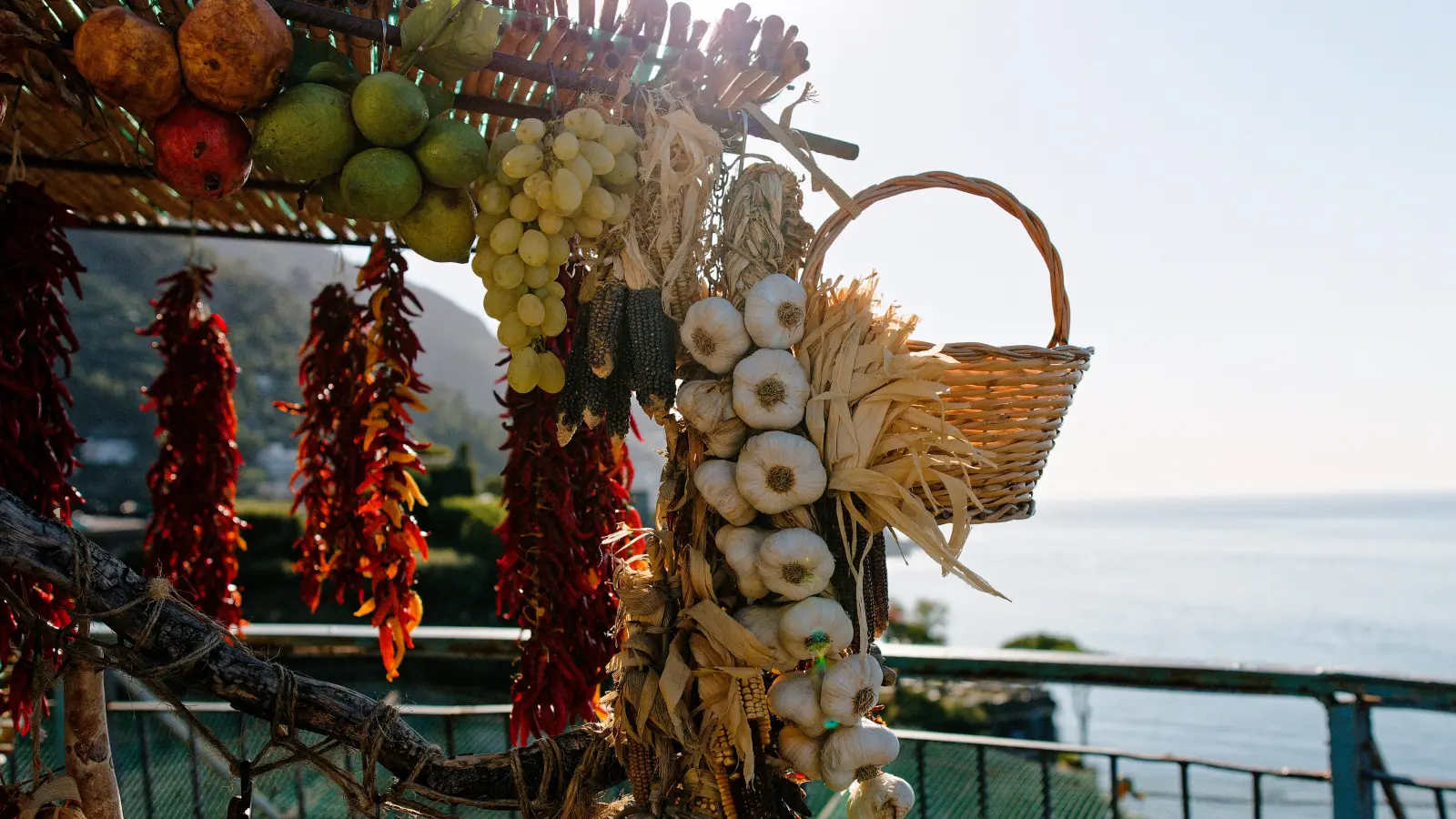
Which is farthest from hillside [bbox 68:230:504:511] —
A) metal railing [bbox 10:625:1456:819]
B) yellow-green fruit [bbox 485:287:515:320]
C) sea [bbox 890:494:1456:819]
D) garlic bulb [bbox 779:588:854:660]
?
sea [bbox 890:494:1456:819]

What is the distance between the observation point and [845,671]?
1.30m

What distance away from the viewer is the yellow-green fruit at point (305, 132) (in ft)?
4.09

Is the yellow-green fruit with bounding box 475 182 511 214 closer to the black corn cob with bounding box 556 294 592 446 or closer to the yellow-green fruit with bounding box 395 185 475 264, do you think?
the yellow-green fruit with bounding box 395 185 475 264

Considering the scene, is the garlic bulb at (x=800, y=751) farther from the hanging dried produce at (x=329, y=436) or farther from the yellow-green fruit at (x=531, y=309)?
the hanging dried produce at (x=329, y=436)

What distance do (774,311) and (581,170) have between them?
35 centimetres

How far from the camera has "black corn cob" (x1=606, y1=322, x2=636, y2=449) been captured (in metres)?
1.36

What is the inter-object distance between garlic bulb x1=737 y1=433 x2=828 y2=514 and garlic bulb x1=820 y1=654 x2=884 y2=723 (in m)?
0.25

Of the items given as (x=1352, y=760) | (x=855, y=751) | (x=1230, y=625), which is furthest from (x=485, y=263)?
(x=1230, y=625)

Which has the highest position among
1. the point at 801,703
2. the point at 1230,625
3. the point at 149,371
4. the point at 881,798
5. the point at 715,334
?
the point at 149,371

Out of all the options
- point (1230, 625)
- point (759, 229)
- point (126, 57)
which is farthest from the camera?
point (1230, 625)

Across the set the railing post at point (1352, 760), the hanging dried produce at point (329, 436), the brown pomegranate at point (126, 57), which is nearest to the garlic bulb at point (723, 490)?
the brown pomegranate at point (126, 57)

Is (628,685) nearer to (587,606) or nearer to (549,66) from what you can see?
(587,606)

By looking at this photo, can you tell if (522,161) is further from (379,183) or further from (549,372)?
(549,372)

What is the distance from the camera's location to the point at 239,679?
1354mm
